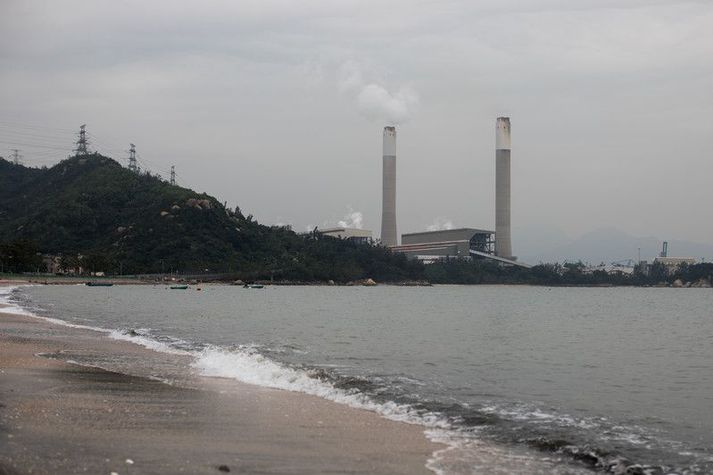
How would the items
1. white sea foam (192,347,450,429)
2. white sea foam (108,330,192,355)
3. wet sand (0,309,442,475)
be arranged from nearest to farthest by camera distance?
1. wet sand (0,309,442,475)
2. white sea foam (192,347,450,429)
3. white sea foam (108,330,192,355)

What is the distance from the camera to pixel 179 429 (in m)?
14.4

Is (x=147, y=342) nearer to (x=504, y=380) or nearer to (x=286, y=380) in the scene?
(x=286, y=380)

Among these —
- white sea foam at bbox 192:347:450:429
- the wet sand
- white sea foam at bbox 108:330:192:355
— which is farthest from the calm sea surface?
the wet sand

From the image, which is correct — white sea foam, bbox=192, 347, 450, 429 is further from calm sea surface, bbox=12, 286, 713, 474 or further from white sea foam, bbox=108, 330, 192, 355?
white sea foam, bbox=108, 330, 192, 355

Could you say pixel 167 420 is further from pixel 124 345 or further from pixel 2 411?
pixel 124 345

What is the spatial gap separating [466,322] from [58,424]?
5189 centimetres

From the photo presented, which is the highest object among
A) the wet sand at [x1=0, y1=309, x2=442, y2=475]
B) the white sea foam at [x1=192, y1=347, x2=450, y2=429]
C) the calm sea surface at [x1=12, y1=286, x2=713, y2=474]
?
the wet sand at [x1=0, y1=309, x2=442, y2=475]

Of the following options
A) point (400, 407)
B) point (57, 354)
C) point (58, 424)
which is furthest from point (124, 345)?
point (58, 424)

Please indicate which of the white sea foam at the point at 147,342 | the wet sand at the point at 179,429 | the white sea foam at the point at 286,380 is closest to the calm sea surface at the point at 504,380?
the white sea foam at the point at 286,380

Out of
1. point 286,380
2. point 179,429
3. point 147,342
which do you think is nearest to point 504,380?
point 286,380

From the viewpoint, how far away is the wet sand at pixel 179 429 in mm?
11719

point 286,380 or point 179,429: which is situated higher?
point 179,429

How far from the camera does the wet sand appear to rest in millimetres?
11719

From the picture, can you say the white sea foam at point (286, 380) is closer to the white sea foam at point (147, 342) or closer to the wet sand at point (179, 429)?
the wet sand at point (179, 429)
